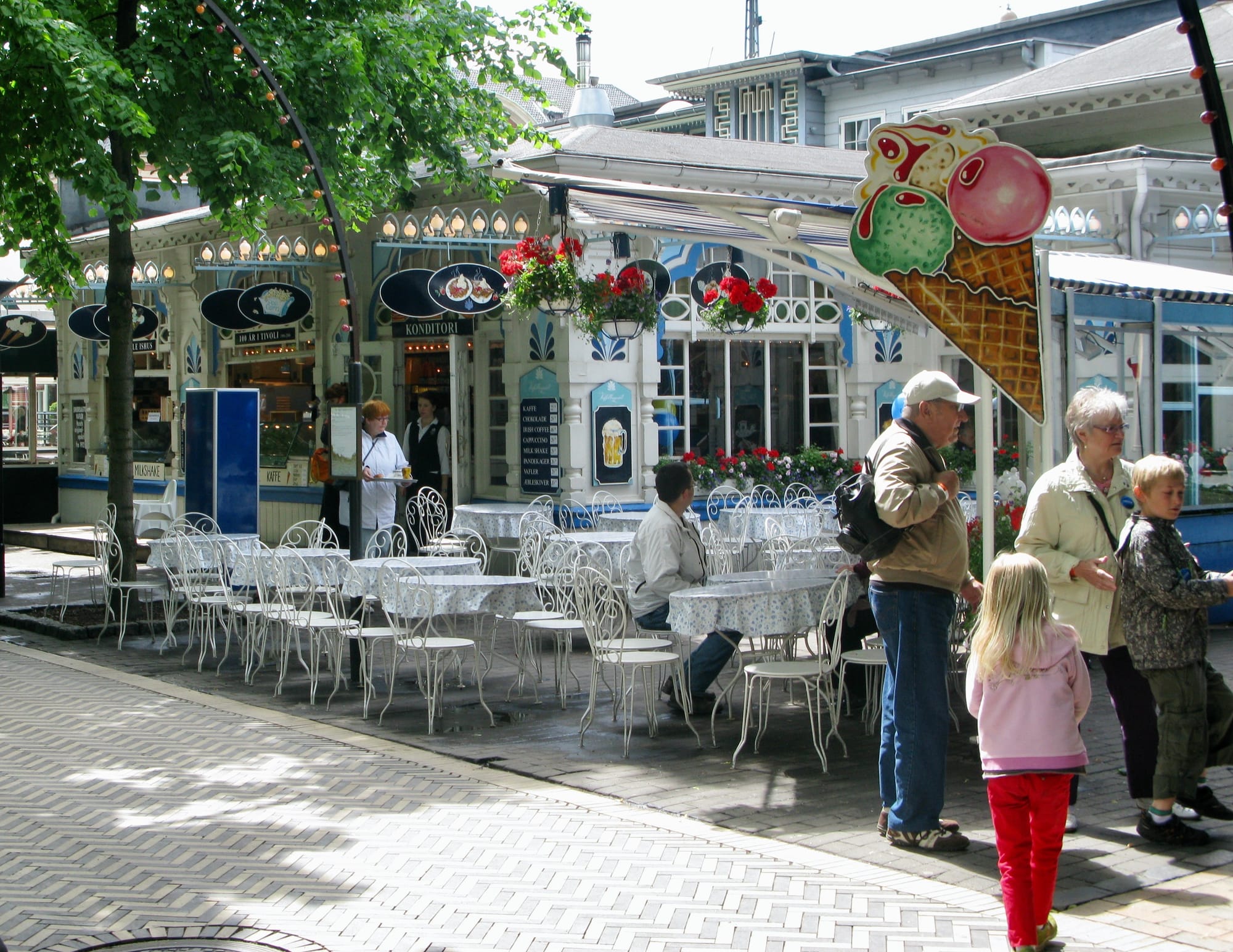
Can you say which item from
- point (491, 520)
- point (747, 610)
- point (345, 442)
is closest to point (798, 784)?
point (747, 610)

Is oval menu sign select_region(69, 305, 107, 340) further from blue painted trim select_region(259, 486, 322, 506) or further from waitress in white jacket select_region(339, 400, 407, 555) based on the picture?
waitress in white jacket select_region(339, 400, 407, 555)

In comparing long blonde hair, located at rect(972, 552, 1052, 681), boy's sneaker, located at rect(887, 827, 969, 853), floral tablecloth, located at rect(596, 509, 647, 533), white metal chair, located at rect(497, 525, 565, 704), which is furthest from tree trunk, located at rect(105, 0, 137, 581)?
long blonde hair, located at rect(972, 552, 1052, 681)

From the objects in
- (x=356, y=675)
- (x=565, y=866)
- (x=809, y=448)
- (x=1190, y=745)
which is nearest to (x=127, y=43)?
(x=356, y=675)

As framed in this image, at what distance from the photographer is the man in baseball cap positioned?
5.53m

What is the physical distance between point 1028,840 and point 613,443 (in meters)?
10.0

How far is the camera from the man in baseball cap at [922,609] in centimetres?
553

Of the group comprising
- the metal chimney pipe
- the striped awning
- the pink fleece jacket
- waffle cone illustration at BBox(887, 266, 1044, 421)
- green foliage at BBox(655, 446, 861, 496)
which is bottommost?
the pink fleece jacket

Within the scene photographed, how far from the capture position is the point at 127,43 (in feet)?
39.6

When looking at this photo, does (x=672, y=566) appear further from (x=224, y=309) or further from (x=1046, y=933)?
(x=224, y=309)

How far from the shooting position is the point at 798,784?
6.79 metres

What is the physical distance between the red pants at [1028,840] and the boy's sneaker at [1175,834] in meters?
1.46

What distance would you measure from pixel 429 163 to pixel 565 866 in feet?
30.7

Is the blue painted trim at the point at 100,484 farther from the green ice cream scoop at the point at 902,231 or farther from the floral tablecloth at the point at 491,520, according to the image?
the green ice cream scoop at the point at 902,231

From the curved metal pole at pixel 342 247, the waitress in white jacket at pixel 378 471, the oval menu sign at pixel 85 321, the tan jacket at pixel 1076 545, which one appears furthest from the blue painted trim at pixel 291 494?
the tan jacket at pixel 1076 545
